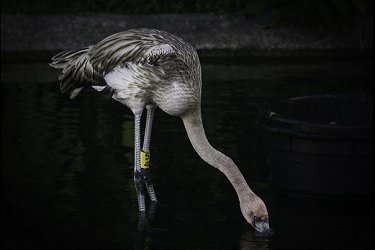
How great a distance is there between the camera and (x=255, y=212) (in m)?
5.21

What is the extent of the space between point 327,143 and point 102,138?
3.76 m

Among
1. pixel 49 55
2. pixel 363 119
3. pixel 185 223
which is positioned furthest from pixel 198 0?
pixel 185 223

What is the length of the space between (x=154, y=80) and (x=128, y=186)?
1.62 m

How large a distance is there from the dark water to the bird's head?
13 centimetres

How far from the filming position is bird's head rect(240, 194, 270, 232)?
5.20 meters

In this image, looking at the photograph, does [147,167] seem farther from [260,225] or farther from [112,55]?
[260,225]

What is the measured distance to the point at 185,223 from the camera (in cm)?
569

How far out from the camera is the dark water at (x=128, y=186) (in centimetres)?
538

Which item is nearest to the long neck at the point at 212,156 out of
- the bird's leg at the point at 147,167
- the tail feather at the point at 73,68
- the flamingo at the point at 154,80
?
the flamingo at the point at 154,80

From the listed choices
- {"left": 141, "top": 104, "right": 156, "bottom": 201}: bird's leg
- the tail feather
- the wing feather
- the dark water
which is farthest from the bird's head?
the tail feather

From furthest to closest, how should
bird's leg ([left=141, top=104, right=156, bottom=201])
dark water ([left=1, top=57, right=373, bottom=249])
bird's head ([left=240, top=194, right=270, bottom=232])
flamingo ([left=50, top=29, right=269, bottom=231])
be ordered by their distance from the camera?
1. bird's leg ([left=141, top=104, right=156, bottom=201])
2. flamingo ([left=50, top=29, right=269, bottom=231])
3. dark water ([left=1, top=57, right=373, bottom=249])
4. bird's head ([left=240, top=194, right=270, bottom=232])

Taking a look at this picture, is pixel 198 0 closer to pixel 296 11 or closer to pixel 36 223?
pixel 296 11

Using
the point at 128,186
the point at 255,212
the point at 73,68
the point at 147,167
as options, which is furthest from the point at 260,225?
the point at 73,68

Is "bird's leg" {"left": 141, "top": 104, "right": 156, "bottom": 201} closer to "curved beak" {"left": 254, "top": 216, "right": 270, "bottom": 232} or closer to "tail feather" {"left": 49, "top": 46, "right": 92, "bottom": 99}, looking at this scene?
"tail feather" {"left": 49, "top": 46, "right": 92, "bottom": 99}
